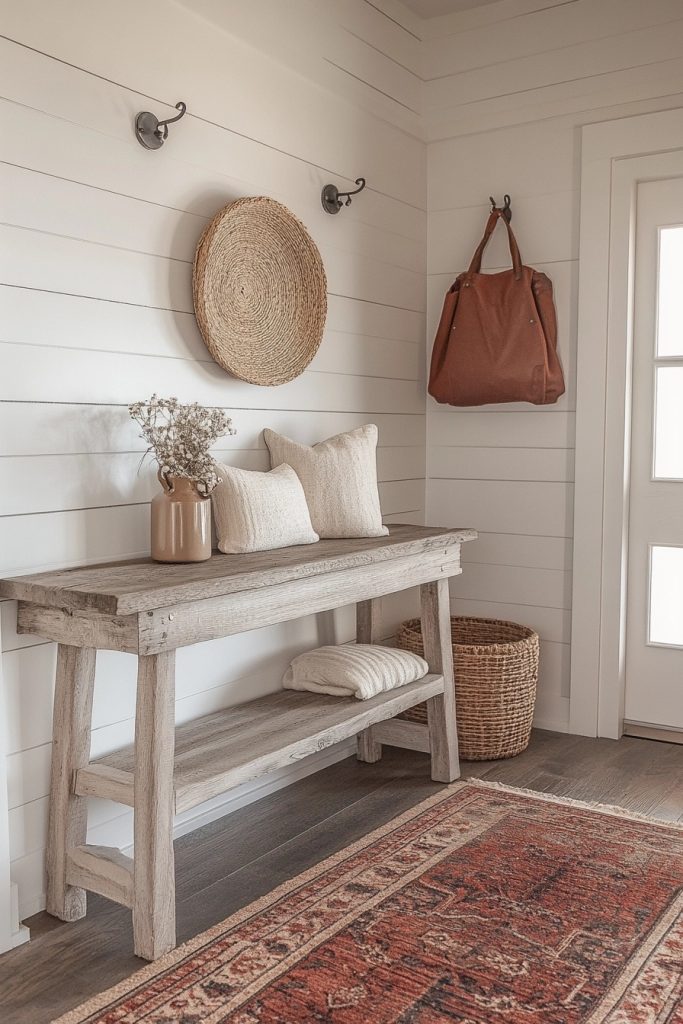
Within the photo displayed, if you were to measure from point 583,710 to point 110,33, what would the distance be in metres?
2.52

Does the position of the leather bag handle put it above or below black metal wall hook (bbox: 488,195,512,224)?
below

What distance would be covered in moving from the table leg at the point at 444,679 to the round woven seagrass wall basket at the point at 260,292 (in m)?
0.78

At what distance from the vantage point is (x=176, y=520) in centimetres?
219

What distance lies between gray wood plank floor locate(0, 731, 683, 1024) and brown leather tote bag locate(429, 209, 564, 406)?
4.01 feet

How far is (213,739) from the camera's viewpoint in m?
2.26

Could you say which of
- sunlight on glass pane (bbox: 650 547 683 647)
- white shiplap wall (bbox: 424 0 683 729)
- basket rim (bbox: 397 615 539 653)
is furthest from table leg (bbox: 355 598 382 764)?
sunlight on glass pane (bbox: 650 547 683 647)

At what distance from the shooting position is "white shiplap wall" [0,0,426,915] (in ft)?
6.66

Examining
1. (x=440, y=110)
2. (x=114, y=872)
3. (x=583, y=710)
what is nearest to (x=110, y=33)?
(x=440, y=110)

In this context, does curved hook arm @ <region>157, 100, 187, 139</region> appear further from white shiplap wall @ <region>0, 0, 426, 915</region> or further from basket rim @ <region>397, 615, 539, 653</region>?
basket rim @ <region>397, 615, 539, 653</region>

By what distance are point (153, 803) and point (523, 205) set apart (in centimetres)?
246

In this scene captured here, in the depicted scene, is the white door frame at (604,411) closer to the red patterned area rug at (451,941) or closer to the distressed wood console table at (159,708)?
the red patterned area rug at (451,941)

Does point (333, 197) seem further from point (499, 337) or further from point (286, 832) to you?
point (286, 832)

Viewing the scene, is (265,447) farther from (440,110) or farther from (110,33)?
(440,110)

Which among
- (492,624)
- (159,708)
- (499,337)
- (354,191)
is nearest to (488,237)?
(499,337)
